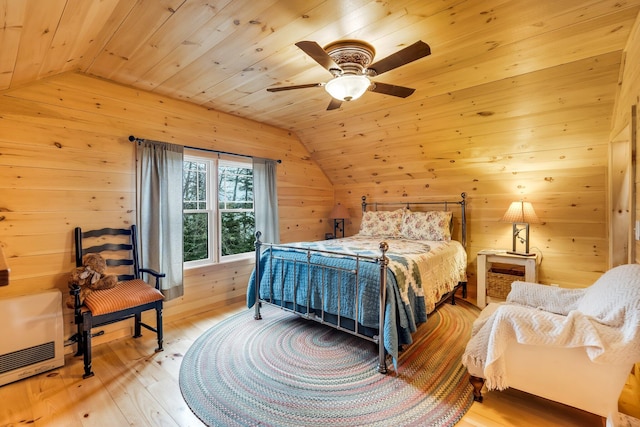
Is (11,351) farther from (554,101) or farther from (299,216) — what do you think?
(554,101)

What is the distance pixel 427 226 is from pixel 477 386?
2188 millimetres

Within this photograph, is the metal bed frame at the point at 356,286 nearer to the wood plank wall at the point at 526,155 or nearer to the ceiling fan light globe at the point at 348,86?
the wood plank wall at the point at 526,155

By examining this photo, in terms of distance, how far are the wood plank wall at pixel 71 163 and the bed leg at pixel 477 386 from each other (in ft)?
9.02

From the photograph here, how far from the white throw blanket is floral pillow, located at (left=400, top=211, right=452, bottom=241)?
1764mm

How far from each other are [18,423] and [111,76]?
256cm

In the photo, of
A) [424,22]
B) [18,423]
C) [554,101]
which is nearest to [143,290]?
[18,423]

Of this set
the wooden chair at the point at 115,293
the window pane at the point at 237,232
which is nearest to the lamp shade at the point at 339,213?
the window pane at the point at 237,232

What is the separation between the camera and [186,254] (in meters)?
3.49

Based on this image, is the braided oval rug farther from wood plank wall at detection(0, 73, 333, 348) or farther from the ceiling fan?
the ceiling fan

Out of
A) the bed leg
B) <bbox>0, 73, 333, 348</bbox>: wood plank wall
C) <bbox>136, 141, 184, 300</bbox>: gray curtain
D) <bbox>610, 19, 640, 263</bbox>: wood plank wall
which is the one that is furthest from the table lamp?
<bbox>136, 141, 184, 300</bbox>: gray curtain

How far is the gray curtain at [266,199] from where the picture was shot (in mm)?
3850

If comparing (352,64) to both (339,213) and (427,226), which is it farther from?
(339,213)

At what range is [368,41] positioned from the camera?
6.70 ft

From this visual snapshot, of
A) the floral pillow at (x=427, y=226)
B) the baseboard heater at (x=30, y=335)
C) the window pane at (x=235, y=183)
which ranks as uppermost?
the window pane at (x=235, y=183)
